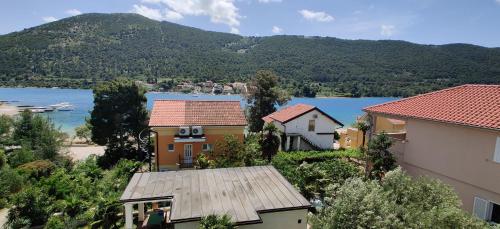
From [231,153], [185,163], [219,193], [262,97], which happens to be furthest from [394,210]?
[262,97]

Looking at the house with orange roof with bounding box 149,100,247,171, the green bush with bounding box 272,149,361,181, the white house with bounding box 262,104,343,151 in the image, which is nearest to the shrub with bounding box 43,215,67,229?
the house with orange roof with bounding box 149,100,247,171

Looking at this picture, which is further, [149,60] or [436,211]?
[149,60]

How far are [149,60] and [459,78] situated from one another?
A: 156m

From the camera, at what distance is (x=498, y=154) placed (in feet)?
40.9

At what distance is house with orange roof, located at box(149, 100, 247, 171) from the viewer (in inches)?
1062

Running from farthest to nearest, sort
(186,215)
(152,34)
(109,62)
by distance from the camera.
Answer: (152,34), (109,62), (186,215)

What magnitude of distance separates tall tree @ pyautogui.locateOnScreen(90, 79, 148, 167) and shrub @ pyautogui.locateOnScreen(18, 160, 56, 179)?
7113mm

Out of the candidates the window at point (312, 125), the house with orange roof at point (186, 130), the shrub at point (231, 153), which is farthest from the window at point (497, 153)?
the window at point (312, 125)

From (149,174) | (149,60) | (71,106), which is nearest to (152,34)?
(149,60)

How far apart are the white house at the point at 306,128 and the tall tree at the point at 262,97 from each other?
30.9 ft

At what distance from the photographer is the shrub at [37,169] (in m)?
26.7

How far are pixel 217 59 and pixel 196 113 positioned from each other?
159 meters

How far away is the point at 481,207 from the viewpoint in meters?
13.2

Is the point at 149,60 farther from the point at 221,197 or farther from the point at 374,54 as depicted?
the point at 221,197
